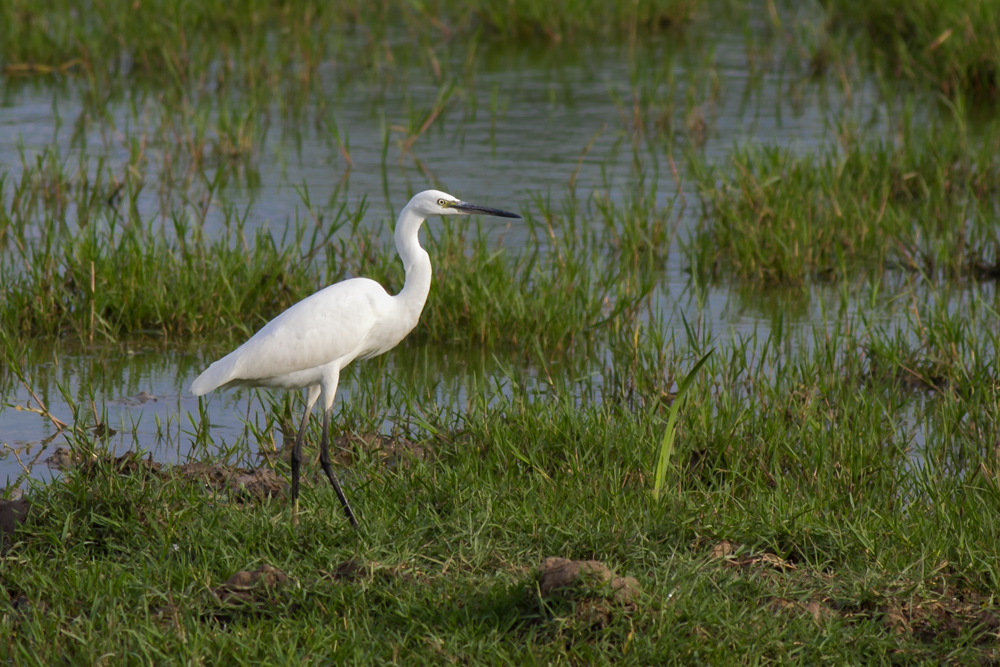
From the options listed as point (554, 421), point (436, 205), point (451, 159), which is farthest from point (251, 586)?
point (451, 159)

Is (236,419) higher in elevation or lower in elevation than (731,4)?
lower

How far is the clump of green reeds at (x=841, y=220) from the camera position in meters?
7.30

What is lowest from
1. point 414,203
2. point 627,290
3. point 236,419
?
point 236,419

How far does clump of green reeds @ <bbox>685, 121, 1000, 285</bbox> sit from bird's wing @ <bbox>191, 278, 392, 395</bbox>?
286 cm

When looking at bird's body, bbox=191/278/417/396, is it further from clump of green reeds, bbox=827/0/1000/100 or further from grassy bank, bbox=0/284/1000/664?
clump of green reeds, bbox=827/0/1000/100

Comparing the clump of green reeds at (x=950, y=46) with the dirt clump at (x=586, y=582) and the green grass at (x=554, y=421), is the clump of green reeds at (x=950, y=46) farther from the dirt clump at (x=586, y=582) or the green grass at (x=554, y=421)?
the dirt clump at (x=586, y=582)

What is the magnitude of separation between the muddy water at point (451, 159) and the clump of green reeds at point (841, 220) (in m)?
0.25

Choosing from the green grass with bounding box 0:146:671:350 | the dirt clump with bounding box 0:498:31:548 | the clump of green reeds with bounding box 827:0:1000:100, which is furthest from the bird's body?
the clump of green reeds with bounding box 827:0:1000:100

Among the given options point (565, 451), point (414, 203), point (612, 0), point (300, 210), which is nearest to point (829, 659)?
point (565, 451)

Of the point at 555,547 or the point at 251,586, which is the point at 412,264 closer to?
the point at 555,547

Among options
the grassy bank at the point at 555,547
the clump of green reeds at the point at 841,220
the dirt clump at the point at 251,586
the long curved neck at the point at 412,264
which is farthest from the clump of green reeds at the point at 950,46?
the dirt clump at the point at 251,586

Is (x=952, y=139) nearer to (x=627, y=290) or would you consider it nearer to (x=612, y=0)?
(x=627, y=290)

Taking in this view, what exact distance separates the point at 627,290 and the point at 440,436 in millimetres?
1755

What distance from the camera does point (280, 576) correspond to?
3525mm
